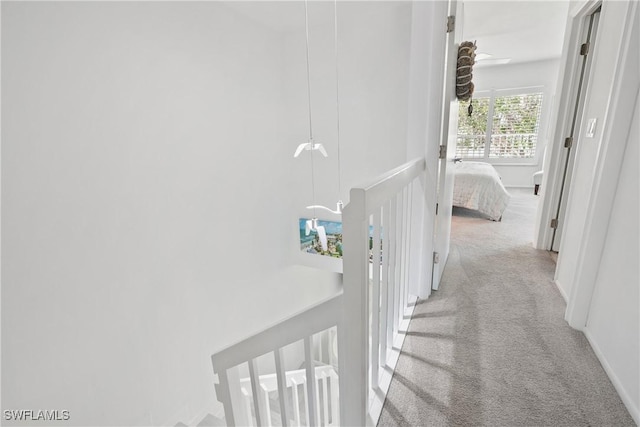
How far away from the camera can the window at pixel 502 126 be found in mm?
6188

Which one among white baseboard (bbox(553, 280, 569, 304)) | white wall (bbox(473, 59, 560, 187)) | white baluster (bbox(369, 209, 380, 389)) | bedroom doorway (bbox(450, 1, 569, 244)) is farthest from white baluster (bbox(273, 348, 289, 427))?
white wall (bbox(473, 59, 560, 187))

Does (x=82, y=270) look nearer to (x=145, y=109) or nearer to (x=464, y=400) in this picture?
(x=145, y=109)

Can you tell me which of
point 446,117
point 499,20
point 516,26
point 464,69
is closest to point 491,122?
point 516,26

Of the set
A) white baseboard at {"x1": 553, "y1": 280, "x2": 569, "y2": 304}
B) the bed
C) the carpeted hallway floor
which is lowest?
the carpeted hallway floor

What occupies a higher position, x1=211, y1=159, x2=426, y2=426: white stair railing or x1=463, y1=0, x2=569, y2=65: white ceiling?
x1=463, y1=0, x2=569, y2=65: white ceiling

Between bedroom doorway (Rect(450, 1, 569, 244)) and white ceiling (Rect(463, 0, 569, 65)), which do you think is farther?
bedroom doorway (Rect(450, 1, 569, 244))

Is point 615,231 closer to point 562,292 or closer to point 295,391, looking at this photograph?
point 562,292

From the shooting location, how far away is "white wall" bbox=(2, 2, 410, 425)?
68.1 inches

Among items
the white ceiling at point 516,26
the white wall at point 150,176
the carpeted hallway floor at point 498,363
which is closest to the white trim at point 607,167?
the carpeted hallway floor at point 498,363

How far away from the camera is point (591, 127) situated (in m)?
1.80

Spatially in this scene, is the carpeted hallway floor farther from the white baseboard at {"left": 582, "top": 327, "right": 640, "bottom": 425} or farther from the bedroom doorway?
the bedroom doorway

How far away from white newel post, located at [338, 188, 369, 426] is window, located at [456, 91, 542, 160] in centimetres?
622

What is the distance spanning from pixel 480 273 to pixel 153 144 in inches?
105

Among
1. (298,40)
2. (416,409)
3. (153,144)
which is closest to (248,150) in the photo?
(153,144)
